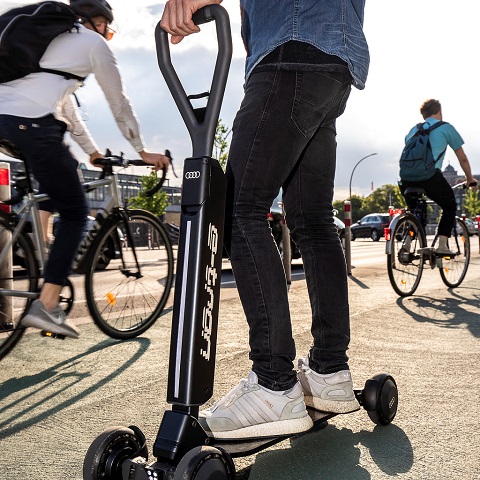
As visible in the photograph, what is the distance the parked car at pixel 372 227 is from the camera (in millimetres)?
41650

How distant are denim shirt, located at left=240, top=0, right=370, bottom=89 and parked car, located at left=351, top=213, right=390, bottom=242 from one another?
39.9 metres

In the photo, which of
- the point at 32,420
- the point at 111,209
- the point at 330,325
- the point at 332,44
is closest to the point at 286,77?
the point at 332,44

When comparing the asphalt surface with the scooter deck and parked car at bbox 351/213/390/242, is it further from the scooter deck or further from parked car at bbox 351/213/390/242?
parked car at bbox 351/213/390/242

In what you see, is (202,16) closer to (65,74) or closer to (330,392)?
(330,392)

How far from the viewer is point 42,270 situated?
341cm

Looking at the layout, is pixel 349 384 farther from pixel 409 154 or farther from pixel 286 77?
pixel 409 154

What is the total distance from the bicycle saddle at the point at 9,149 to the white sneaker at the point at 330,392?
2.02 meters

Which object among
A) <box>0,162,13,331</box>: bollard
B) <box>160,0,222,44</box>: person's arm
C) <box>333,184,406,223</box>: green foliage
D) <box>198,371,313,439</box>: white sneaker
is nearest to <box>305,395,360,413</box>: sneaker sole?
<box>198,371,313,439</box>: white sneaker

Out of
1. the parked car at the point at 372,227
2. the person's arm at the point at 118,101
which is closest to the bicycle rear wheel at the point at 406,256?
the person's arm at the point at 118,101

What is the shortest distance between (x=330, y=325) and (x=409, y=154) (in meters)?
4.73

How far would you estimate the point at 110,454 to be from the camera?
5.13ft

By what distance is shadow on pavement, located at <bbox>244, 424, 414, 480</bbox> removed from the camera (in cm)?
182

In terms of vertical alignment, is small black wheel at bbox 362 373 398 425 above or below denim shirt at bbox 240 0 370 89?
below

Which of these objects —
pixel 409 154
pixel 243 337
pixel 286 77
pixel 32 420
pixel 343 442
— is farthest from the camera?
pixel 409 154
